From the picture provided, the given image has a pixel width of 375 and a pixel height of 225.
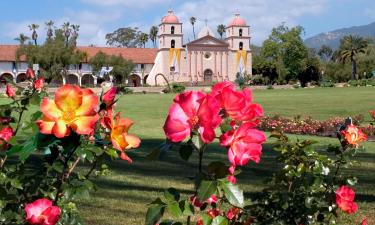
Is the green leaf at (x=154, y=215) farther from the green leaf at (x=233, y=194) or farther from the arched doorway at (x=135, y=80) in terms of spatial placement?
the arched doorway at (x=135, y=80)

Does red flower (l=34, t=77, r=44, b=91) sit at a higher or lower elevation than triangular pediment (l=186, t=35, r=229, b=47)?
lower

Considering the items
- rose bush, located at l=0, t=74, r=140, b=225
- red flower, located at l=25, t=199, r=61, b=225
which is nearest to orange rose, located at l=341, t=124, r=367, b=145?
rose bush, located at l=0, t=74, r=140, b=225

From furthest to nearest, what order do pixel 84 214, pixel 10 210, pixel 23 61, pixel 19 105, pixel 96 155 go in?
1. pixel 23 61
2. pixel 84 214
3. pixel 19 105
4. pixel 10 210
5. pixel 96 155

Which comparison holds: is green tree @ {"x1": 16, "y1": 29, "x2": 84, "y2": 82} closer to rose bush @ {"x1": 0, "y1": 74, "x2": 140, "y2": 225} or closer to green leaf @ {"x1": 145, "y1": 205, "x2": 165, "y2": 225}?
rose bush @ {"x1": 0, "y1": 74, "x2": 140, "y2": 225}

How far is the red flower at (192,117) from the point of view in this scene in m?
1.43

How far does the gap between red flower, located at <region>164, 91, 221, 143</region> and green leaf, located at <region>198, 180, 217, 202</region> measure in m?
0.14

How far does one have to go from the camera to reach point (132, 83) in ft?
271

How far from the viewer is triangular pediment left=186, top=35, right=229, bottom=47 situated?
83375 mm

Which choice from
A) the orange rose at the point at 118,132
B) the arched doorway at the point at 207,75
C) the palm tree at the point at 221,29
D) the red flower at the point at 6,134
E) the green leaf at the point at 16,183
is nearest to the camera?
the orange rose at the point at 118,132

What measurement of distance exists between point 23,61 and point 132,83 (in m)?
16.1

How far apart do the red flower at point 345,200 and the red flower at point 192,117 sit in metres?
1.41

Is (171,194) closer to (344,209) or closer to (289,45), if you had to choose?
(344,209)

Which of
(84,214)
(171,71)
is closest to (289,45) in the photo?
→ (171,71)

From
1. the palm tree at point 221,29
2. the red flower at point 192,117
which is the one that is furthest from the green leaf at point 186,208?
the palm tree at point 221,29
